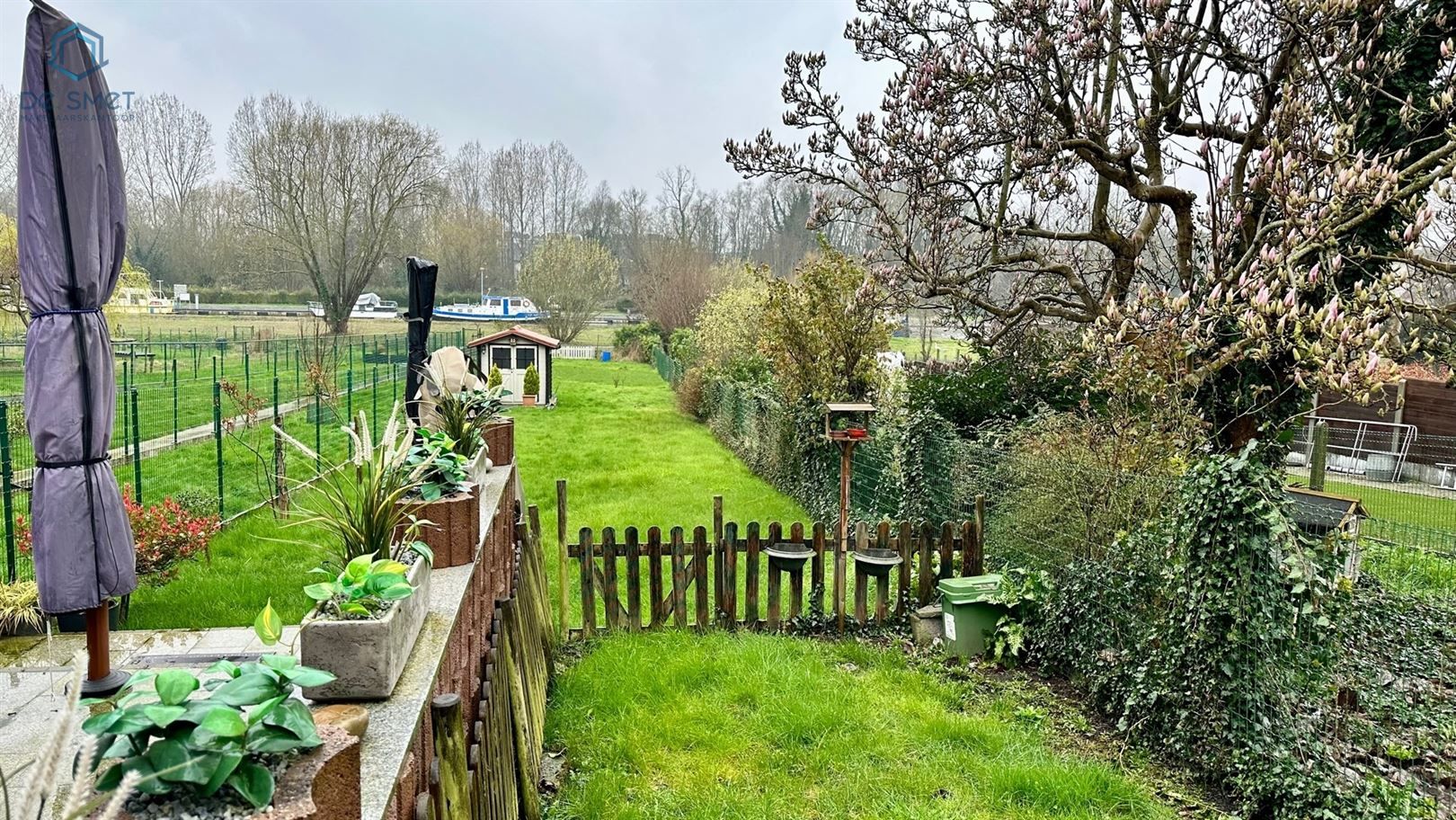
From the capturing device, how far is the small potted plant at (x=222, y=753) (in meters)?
1.15

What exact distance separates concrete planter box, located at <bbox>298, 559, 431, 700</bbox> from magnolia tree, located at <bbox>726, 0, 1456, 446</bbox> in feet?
14.0

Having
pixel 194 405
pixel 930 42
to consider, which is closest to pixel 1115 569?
pixel 930 42

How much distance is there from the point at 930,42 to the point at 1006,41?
77 cm

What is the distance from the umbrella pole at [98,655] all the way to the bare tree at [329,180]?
3422 cm

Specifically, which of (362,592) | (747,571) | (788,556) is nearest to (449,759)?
(362,592)

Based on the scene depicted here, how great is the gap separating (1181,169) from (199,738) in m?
7.86

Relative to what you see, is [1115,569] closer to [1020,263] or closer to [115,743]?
[1020,263]

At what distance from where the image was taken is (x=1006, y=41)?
749 centimetres

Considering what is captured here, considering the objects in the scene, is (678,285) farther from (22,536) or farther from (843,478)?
(22,536)

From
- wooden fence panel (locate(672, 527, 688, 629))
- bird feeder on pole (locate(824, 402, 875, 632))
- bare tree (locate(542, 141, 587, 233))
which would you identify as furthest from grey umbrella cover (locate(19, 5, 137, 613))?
bare tree (locate(542, 141, 587, 233))

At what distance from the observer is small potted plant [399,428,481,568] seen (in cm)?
315

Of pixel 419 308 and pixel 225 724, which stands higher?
pixel 419 308

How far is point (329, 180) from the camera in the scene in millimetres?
33906

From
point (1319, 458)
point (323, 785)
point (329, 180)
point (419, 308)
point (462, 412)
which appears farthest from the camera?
point (329, 180)
